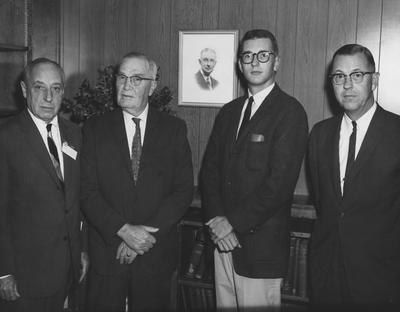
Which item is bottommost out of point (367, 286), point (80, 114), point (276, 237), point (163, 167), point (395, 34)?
point (367, 286)

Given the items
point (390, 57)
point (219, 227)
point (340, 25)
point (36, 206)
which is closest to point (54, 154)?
point (36, 206)

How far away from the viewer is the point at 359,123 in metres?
2.27

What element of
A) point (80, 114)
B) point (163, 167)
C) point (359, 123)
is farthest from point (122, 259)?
point (359, 123)

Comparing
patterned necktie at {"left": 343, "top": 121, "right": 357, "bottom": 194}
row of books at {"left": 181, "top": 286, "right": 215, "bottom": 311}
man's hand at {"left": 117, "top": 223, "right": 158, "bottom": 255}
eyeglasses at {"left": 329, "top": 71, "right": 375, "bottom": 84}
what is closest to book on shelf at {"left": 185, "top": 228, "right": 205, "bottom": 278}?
row of books at {"left": 181, "top": 286, "right": 215, "bottom": 311}

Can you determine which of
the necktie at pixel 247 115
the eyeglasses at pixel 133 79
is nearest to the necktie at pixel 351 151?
the necktie at pixel 247 115

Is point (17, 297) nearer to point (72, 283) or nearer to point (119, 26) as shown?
point (72, 283)

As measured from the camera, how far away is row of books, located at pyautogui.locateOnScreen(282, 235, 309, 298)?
2834 millimetres

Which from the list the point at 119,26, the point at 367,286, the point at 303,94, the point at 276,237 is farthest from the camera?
the point at 119,26

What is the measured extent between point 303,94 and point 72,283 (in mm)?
1915

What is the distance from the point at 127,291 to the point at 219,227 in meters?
0.59

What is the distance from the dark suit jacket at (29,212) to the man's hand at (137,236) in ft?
0.98

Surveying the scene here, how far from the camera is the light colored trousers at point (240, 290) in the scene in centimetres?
240

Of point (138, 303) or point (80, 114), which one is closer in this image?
point (138, 303)

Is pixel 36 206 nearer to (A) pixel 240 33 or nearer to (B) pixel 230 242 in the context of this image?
(B) pixel 230 242
